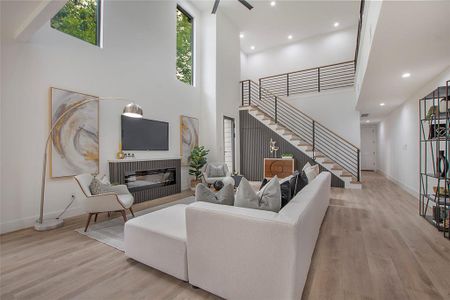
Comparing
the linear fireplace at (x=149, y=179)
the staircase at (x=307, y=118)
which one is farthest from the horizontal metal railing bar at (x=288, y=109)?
the linear fireplace at (x=149, y=179)

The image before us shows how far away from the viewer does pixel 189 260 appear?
1.75m

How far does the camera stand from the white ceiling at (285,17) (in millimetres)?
6465

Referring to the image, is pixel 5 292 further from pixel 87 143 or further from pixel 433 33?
pixel 433 33

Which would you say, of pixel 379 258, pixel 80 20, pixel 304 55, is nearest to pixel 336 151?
pixel 304 55

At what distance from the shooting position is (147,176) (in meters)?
4.77

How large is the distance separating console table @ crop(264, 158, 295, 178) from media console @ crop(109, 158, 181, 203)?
3.19 meters

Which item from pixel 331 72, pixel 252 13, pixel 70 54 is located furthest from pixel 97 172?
pixel 331 72

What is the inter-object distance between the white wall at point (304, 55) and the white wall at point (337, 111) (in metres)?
1.78

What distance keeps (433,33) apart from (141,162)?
508 cm

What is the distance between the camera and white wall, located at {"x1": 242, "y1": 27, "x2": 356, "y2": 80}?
316 inches

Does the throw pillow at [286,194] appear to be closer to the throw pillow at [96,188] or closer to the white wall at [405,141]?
the throw pillow at [96,188]

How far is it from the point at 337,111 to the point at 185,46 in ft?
18.1

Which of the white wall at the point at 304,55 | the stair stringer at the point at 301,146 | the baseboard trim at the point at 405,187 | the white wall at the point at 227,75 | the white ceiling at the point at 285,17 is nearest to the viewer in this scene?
the baseboard trim at the point at 405,187

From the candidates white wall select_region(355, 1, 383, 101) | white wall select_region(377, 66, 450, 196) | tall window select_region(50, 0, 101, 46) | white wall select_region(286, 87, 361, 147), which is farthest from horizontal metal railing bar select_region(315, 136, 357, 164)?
tall window select_region(50, 0, 101, 46)
